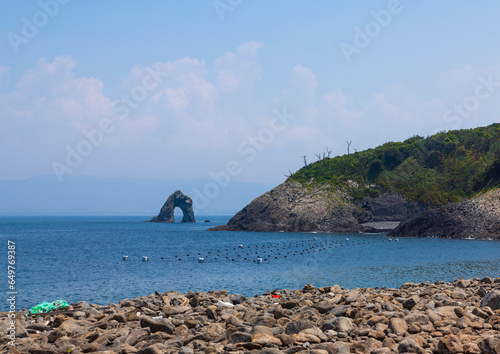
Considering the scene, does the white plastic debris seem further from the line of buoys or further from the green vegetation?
the green vegetation

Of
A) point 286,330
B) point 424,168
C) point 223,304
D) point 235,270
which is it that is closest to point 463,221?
point 424,168

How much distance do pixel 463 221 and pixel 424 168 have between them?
1524 inches

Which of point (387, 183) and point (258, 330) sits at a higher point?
point (387, 183)

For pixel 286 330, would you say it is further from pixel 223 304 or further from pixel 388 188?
pixel 388 188

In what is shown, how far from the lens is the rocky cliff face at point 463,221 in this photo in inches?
3091

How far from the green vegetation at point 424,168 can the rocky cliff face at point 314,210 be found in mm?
3161

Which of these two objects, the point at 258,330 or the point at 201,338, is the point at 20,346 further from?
the point at 258,330

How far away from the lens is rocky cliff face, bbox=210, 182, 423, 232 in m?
107

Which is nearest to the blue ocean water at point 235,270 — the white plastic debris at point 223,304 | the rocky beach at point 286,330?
the white plastic debris at point 223,304

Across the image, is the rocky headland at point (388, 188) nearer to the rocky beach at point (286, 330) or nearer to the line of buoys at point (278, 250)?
the line of buoys at point (278, 250)

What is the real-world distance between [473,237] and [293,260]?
39.8m

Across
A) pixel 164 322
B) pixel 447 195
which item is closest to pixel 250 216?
pixel 447 195

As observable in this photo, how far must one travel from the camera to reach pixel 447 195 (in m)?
107

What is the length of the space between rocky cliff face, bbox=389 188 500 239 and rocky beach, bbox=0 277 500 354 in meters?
68.4
